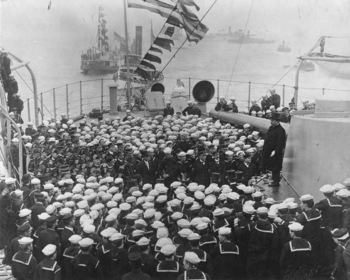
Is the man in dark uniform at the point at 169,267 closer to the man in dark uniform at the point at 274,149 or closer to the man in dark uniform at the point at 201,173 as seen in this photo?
the man in dark uniform at the point at 201,173

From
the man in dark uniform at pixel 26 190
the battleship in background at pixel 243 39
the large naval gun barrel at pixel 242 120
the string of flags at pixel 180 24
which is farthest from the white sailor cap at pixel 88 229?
the battleship in background at pixel 243 39

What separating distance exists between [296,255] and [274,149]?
9.84 ft

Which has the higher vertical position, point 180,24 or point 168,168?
point 180,24

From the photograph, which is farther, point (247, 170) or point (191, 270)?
point (247, 170)

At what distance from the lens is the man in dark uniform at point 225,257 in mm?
4625

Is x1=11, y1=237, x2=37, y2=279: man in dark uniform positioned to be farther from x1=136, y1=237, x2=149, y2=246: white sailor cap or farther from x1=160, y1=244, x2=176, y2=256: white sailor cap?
x1=160, y1=244, x2=176, y2=256: white sailor cap

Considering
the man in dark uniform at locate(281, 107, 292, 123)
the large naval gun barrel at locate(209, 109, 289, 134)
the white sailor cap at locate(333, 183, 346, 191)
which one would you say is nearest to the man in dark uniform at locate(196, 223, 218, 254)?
the white sailor cap at locate(333, 183, 346, 191)

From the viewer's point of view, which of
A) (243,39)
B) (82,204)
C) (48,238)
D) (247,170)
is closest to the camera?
(48,238)

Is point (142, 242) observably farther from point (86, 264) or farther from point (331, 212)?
point (331, 212)

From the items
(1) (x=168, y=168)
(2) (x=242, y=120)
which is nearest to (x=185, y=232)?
(1) (x=168, y=168)

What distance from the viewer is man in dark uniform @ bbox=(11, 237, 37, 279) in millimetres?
4664

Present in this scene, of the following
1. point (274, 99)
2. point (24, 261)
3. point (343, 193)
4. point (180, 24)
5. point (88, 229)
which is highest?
point (180, 24)

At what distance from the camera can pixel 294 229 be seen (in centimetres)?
462

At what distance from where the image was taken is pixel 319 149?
6.29m
